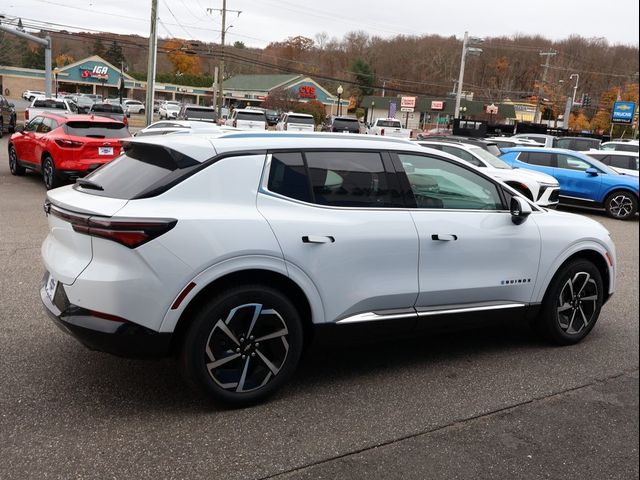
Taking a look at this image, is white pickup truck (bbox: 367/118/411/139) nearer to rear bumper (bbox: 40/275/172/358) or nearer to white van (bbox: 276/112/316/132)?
white van (bbox: 276/112/316/132)

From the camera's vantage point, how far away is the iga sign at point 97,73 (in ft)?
244

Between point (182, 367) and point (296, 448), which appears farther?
point (182, 367)

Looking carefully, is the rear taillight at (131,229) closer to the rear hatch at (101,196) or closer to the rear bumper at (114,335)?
A: the rear hatch at (101,196)

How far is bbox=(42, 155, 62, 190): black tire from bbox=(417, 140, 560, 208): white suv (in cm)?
761

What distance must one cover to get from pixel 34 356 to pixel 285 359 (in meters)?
1.90

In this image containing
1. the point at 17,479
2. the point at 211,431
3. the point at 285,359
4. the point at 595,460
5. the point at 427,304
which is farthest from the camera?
the point at 427,304

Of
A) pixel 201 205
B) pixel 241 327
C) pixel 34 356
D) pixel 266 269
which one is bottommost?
pixel 34 356

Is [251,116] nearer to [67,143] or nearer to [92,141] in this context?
[92,141]

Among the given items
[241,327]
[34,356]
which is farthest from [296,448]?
[34,356]

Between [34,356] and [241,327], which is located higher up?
[241,327]

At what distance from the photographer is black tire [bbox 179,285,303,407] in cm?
327

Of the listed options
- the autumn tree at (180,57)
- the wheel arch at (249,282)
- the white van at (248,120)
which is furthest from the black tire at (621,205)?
the autumn tree at (180,57)

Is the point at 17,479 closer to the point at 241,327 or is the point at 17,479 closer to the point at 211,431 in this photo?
the point at 211,431

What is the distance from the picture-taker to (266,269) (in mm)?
3367
